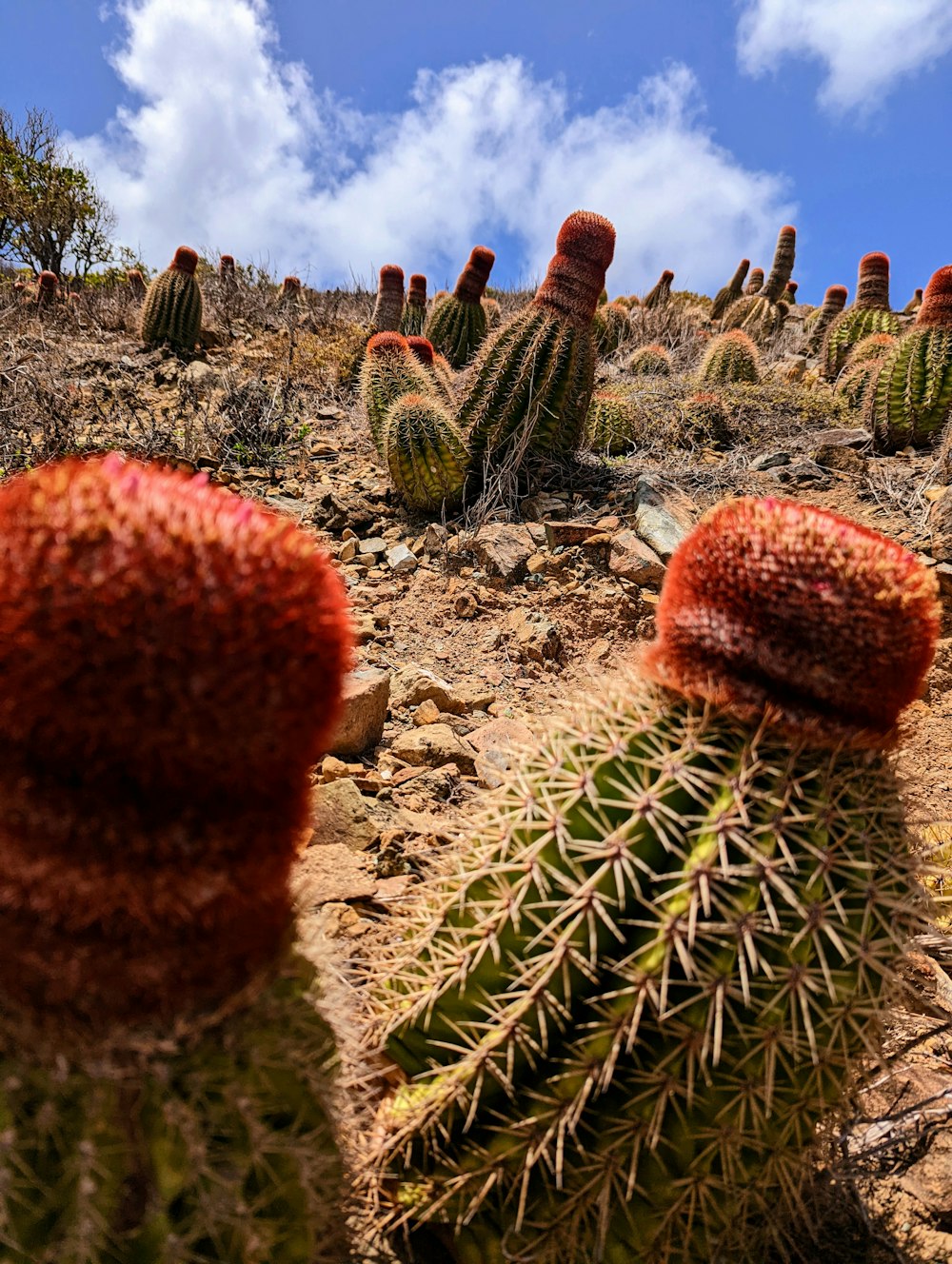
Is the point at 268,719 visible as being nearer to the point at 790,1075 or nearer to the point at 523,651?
the point at 790,1075

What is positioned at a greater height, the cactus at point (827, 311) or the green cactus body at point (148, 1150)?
the cactus at point (827, 311)

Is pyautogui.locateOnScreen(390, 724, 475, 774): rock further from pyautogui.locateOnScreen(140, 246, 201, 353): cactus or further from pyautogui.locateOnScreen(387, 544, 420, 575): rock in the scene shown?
pyautogui.locateOnScreen(140, 246, 201, 353): cactus

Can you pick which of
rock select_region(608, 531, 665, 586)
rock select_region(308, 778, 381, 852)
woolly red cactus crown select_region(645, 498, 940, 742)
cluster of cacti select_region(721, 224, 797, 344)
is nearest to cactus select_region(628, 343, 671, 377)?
Answer: cluster of cacti select_region(721, 224, 797, 344)

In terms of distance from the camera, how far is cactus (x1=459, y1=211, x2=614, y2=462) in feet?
18.2

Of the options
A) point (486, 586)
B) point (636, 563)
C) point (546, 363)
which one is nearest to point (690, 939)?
point (636, 563)

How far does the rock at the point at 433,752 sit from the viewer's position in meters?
3.19

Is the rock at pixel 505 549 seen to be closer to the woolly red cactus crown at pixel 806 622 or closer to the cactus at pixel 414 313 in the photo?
the woolly red cactus crown at pixel 806 622

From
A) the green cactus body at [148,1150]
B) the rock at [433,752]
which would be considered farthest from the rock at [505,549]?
the green cactus body at [148,1150]

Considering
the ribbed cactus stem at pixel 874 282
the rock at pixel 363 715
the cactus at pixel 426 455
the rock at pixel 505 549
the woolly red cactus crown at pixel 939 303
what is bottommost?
the rock at pixel 363 715

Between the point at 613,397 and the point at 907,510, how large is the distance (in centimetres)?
262

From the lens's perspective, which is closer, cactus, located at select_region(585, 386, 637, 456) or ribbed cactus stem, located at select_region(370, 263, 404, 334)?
cactus, located at select_region(585, 386, 637, 456)

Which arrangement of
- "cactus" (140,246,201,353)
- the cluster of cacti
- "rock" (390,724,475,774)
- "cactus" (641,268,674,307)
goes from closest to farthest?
"rock" (390,724,475,774) → "cactus" (140,246,201,353) → the cluster of cacti → "cactus" (641,268,674,307)

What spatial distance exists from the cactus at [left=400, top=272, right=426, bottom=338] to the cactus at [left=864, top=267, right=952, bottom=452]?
6.46 metres

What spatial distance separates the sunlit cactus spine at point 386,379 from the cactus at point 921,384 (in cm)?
382
